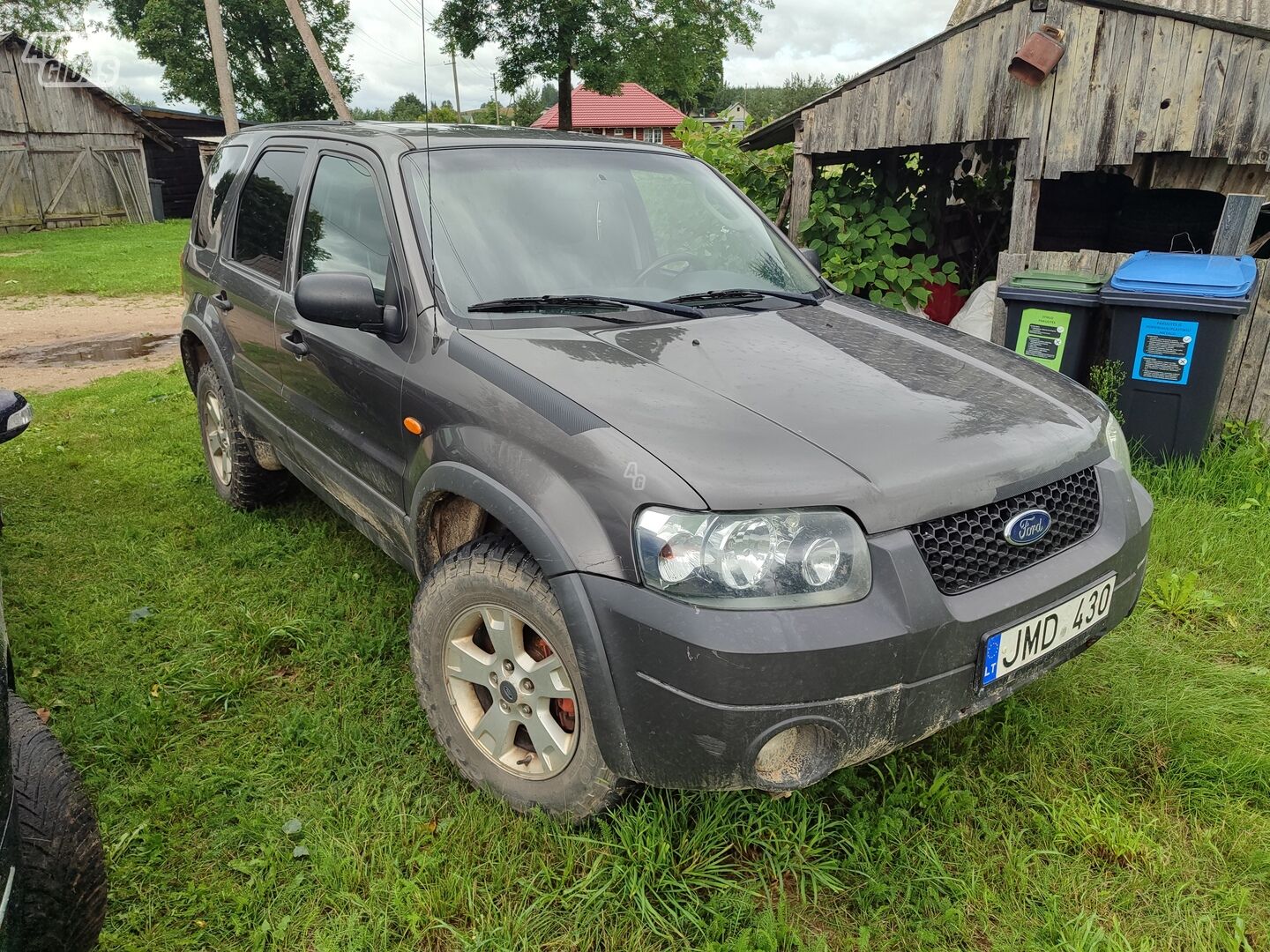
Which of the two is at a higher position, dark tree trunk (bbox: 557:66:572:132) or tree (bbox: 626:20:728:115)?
tree (bbox: 626:20:728:115)

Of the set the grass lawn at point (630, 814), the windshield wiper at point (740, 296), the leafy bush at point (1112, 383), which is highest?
the windshield wiper at point (740, 296)

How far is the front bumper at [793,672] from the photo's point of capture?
1.81 metres

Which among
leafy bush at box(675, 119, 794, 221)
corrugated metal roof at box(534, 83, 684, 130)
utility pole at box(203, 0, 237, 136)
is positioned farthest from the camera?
corrugated metal roof at box(534, 83, 684, 130)

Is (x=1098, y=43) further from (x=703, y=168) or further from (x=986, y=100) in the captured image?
(x=703, y=168)

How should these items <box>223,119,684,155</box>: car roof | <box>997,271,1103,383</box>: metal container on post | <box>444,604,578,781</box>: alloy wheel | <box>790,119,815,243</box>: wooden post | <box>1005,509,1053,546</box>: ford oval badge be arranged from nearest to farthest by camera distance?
<box>1005,509,1053,546</box>: ford oval badge → <box>444,604,578,781</box>: alloy wheel → <box>223,119,684,155</box>: car roof → <box>997,271,1103,383</box>: metal container on post → <box>790,119,815,243</box>: wooden post

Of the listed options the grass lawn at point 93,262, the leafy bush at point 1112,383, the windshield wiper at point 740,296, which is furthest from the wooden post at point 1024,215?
the grass lawn at point 93,262

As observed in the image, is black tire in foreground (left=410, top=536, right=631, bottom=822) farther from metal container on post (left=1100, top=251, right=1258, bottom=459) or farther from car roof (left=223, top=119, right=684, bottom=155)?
metal container on post (left=1100, top=251, right=1258, bottom=459)

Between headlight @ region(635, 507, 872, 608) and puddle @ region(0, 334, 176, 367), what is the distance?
8911mm

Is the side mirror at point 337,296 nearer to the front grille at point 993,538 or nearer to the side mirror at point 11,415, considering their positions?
the side mirror at point 11,415

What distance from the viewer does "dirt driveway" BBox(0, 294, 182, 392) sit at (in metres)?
8.33

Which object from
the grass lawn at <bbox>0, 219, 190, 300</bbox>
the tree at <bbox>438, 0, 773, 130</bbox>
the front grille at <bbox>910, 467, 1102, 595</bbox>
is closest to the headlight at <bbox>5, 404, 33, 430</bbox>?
the front grille at <bbox>910, 467, 1102, 595</bbox>

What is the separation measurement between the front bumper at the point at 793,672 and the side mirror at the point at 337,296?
47.2 inches

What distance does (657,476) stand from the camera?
6.13 ft

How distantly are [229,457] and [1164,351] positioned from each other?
16.0ft
